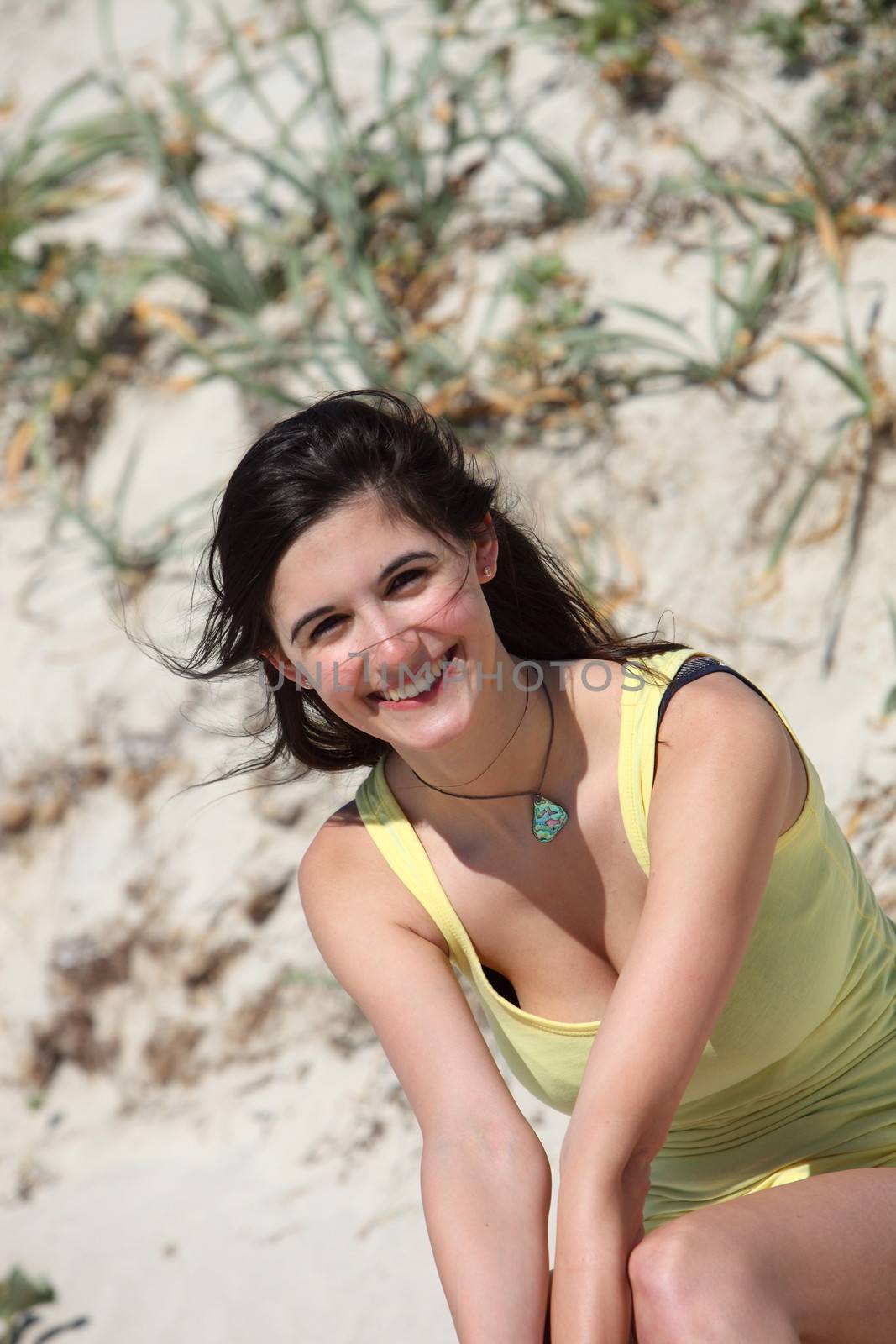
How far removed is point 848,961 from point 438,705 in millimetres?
691

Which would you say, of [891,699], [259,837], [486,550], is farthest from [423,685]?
[259,837]

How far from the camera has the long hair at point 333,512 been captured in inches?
68.1

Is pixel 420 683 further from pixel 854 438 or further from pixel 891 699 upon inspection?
pixel 854 438

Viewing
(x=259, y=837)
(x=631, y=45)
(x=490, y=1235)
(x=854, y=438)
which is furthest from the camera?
(x=631, y=45)

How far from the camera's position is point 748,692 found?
175cm

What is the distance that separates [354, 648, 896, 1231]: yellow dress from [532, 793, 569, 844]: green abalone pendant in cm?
12

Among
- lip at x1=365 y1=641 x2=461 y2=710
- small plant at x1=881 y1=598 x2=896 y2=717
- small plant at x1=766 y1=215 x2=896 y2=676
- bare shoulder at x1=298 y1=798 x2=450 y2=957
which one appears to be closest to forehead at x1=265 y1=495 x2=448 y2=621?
lip at x1=365 y1=641 x2=461 y2=710

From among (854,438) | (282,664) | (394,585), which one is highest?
(394,585)

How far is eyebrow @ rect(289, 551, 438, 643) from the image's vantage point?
5.68 ft

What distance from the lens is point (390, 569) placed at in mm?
1732

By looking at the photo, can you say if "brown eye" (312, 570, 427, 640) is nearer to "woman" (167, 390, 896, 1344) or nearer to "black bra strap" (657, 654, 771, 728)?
"woman" (167, 390, 896, 1344)

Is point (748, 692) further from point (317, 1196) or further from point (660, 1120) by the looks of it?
point (317, 1196)

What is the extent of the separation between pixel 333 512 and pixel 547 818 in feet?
1.77

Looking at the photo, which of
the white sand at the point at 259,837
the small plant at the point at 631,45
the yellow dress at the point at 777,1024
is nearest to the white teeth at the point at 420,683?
the yellow dress at the point at 777,1024
